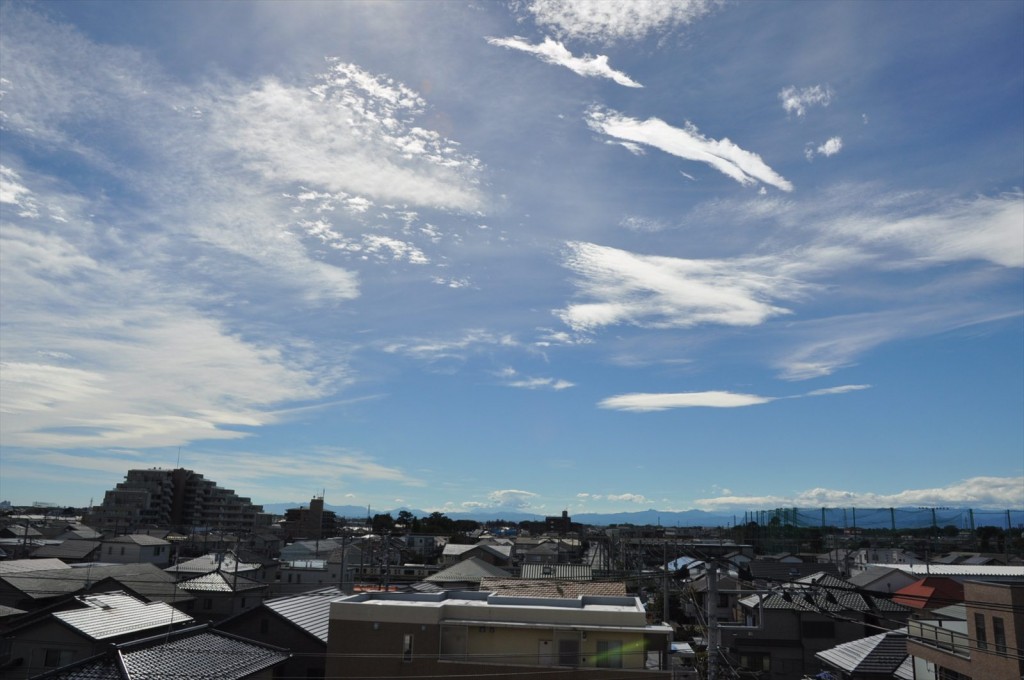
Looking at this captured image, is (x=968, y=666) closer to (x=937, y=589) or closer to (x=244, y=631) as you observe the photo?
(x=937, y=589)

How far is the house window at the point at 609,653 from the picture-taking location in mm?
18625

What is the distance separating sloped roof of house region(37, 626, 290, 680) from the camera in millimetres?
17281

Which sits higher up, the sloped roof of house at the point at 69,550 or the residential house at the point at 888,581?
the residential house at the point at 888,581

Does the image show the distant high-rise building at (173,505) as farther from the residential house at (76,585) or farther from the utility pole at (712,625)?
the utility pole at (712,625)

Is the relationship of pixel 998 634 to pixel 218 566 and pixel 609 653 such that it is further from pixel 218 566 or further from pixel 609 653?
pixel 218 566

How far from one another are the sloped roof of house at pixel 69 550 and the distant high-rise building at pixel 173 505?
49286 mm

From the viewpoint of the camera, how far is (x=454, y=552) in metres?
65.7

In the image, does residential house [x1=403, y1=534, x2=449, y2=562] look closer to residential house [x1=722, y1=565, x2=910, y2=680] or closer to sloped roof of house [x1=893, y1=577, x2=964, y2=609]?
residential house [x1=722, y1=565, x2=910, y2=680]

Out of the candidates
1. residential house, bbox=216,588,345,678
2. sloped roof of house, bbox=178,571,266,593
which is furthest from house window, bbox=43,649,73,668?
sloped roof of house, bbox=178,571,266,593

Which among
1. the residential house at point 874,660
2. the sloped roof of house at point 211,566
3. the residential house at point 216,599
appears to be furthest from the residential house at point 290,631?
the sloped roof of house at point 211,566

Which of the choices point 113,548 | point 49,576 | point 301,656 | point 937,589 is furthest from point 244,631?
point 113,548

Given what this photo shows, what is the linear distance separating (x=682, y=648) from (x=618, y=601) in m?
5.37

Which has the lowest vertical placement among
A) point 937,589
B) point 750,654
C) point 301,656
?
point 750,654

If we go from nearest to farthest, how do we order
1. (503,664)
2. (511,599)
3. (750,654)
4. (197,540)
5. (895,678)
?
→ (503,664), (511,599), (895,678), (750,654), (197,540)
